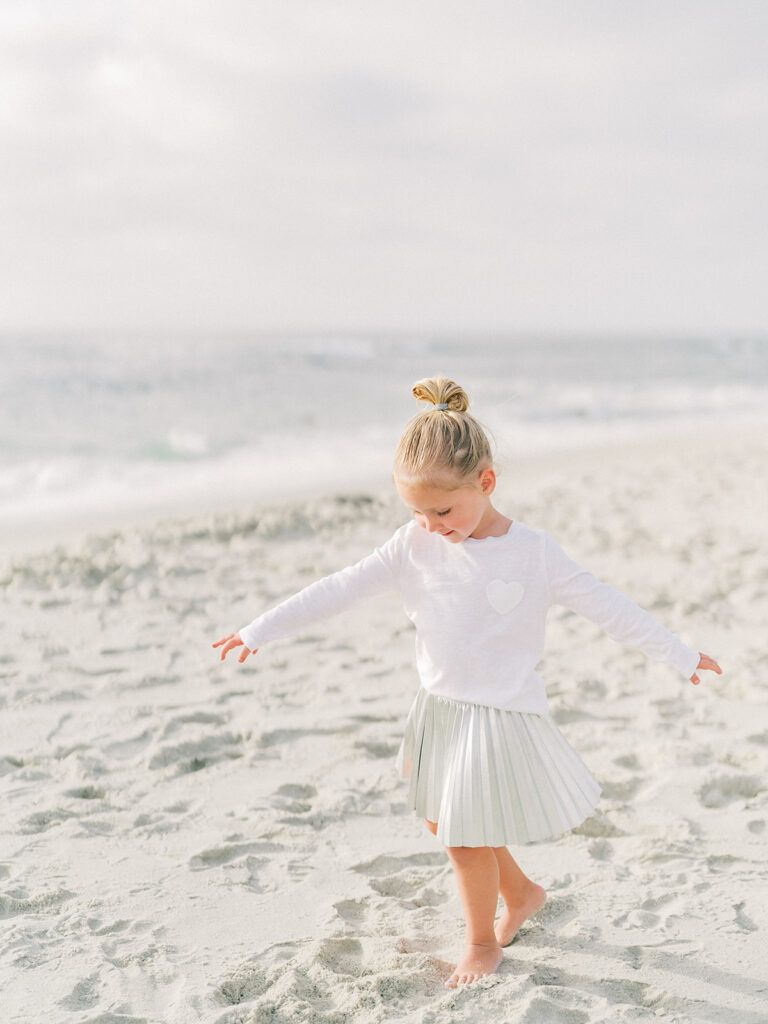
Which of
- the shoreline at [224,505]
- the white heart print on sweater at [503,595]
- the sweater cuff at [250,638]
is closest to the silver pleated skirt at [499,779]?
the white heart print on sweater at [503,595]

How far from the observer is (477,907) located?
2.24 meters

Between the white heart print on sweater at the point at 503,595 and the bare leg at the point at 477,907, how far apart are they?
1.86 ft

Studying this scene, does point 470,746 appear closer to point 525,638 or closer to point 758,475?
point 525,638

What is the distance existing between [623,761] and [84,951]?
197cm

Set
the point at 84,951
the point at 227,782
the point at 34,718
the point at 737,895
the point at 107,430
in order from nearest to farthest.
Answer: the point at 84,951 < the point at 737,895 < the point at 227,782 < the point at 34,718 < the point at 107,430

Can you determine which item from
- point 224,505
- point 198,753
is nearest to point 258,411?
point 224,505

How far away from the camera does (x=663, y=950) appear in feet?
7.59

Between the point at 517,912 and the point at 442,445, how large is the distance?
1230mm

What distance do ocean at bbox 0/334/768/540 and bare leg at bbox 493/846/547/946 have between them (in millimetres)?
1025

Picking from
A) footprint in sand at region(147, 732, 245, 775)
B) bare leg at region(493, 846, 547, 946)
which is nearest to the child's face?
bare leg at region(493, 846, 547, 946)

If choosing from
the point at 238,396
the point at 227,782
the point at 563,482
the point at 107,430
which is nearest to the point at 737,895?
the point at 227,782

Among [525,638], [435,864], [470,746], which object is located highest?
[525,638]

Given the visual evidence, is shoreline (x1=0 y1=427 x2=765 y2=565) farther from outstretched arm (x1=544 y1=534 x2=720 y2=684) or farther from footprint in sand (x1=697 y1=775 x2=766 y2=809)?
outstretched arm (x1=544 y1=534 x2=720 y2=684)

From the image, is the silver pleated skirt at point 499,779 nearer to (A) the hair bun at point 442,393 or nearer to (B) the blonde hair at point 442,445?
(B) the blonde hair at point 442,445
